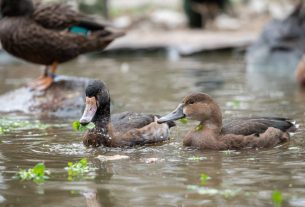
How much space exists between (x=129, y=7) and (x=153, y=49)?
10498 mm

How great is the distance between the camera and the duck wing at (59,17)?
13.3 m

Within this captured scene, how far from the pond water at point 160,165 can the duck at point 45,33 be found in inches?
44.9

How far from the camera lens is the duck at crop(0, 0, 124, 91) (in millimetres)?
13047

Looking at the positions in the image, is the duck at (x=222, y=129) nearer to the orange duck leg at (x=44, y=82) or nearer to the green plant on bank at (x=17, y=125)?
the green plant on bank at (x=17, y=125)

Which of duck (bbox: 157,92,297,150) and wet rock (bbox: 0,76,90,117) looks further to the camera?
wet rock (bbox: 0,76,90,117)

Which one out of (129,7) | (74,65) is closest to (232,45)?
(74,65)

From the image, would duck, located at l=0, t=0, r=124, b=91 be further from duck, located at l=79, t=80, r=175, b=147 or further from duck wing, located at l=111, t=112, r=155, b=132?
duck, located at l=79, t=80, r=175, b=147

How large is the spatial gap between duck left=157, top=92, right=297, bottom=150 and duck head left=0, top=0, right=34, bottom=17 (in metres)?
4.54

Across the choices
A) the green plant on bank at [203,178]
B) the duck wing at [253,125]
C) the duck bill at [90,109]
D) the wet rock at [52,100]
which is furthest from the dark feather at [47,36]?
the green plant on bank at [203,178]

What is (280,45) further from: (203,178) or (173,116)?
(203,178)

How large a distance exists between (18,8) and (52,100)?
1.63 meters

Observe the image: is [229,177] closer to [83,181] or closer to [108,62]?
[83,181]

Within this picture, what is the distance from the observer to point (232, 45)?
22766 millimetres

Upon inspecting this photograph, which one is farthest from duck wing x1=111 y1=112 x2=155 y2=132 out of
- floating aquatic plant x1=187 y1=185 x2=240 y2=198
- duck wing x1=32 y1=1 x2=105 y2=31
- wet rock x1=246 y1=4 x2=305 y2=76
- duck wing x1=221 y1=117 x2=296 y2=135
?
wet rock x1=246 y1=4 x2=305 y2=76
